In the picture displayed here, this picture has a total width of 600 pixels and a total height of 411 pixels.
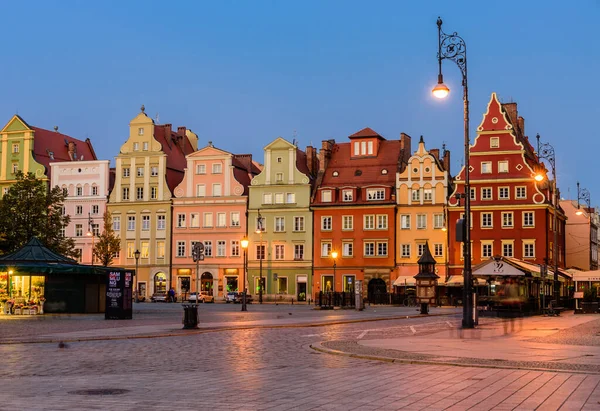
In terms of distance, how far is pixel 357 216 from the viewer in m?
79.8

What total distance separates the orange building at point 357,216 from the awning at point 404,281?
281 centimetres

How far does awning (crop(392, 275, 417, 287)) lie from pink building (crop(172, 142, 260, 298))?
16.3 meters

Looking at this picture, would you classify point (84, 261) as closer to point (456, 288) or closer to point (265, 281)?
point (265, 281)

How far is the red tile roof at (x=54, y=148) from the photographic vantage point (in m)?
90.4

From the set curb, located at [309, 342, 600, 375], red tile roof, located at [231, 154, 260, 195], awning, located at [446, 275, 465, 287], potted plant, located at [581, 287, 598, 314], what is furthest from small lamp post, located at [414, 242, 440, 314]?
red tile roof, located at [231, 154, 260, 195]

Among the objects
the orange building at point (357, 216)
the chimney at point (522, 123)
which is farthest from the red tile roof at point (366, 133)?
the chimney at point (522, 123)

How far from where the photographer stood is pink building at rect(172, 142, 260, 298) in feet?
272

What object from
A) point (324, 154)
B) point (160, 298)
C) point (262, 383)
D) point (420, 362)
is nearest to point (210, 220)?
point (160, 298)

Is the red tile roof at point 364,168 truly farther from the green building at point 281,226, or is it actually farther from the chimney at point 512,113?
the chimney at point 512,113

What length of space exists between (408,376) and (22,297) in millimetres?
31978

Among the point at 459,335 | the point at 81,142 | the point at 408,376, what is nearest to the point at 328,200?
the point at 81,142

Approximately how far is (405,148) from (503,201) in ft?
41.3

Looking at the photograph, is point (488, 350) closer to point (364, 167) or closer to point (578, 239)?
Result: point (364, 167)

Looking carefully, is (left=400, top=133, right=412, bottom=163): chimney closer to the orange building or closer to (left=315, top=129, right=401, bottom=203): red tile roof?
the orange building
